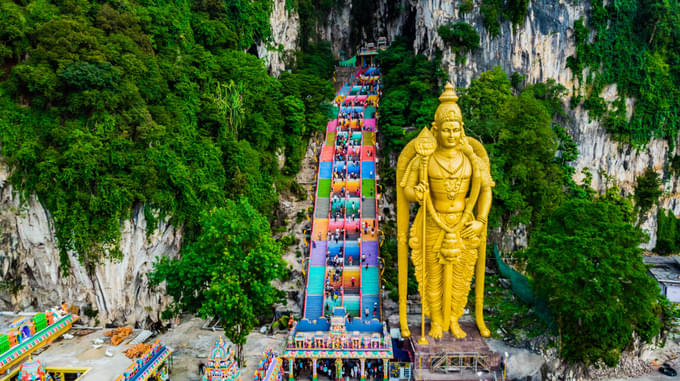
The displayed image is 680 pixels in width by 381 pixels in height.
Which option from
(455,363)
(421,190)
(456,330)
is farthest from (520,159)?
(455,363)

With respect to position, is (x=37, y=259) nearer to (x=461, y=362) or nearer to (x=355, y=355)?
(x=355, y=355)

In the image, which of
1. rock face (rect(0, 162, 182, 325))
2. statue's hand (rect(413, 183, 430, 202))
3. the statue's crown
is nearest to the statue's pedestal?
statue's hand (rect(413, 183, 430, 202))

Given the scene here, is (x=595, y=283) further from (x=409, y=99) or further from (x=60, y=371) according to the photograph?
(x=409, y=99)

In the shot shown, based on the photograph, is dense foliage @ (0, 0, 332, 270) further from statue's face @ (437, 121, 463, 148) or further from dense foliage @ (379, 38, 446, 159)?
statue's face @ (437, 121, 463, 148)

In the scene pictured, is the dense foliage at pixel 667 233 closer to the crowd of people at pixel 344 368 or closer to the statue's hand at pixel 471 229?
the statue's hand at pixel 471 229

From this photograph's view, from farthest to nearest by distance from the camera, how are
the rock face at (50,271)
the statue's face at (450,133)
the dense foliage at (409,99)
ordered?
the dense foliage at (409,99) → the rock face at (50,271) → the statue's face at (450,133)

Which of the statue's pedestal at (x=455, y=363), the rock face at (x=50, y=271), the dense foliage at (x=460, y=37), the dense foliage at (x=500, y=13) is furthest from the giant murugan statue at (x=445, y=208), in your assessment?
the dense foliage at (x=500, y=13)
